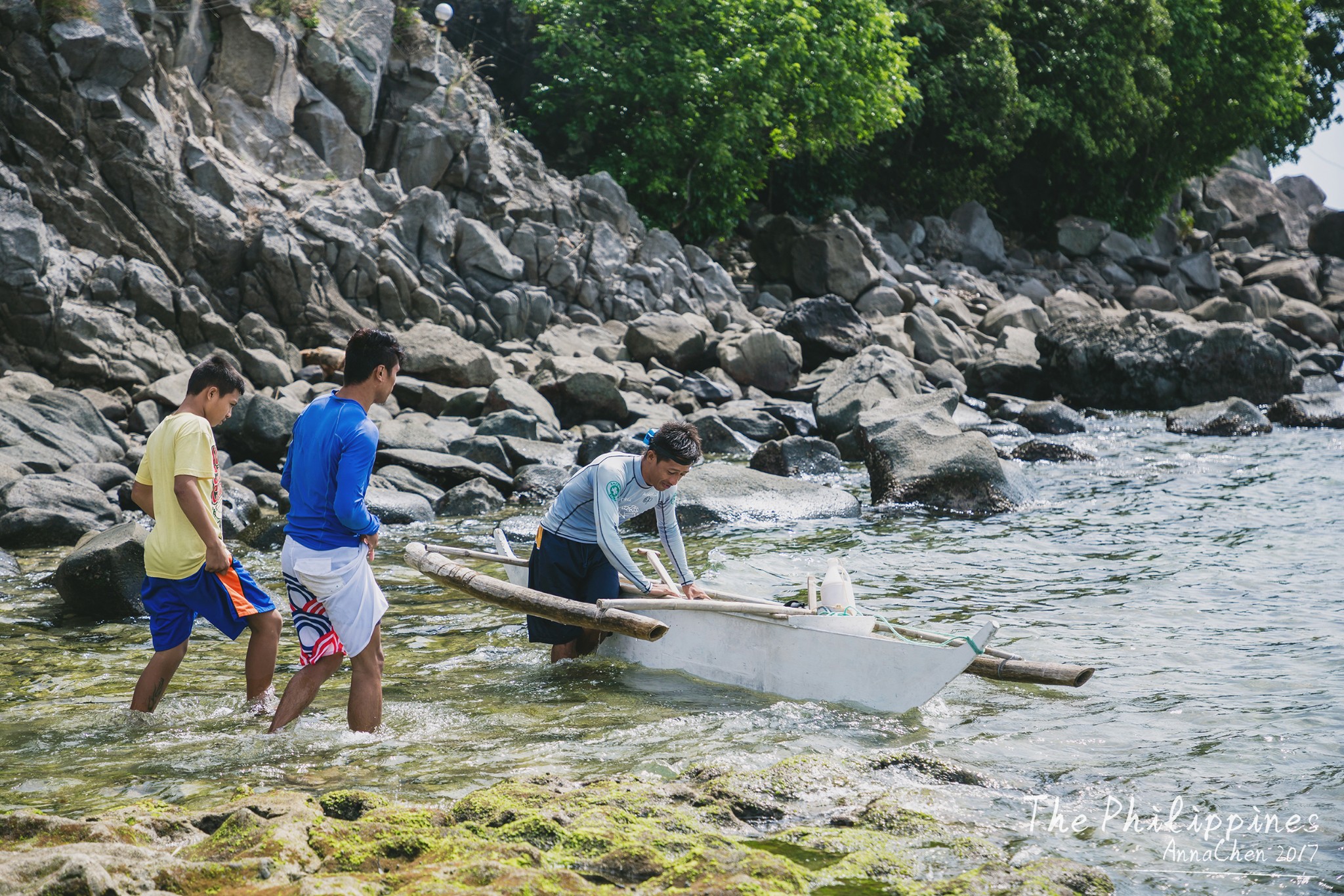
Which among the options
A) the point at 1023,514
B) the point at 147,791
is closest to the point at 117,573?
the point at 147,791

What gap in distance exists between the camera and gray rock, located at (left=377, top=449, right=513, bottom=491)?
13969 millimetres

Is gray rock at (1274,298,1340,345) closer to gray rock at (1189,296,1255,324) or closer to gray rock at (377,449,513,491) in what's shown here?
gray rock at (1189,296,1255,324)

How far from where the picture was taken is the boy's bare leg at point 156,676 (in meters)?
5.54

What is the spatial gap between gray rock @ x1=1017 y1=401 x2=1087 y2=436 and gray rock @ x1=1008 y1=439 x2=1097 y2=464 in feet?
8.87

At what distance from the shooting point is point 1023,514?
42.3ft

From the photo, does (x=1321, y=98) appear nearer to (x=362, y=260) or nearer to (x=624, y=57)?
(x=624, y=57)

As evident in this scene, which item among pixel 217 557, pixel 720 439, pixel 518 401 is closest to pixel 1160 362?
pixel 720 439

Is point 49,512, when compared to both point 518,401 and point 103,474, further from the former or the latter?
point 518,401

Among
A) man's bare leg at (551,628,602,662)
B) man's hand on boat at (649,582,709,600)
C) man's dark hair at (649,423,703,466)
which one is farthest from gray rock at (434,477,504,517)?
man's dark hair at (649,423,703,466)

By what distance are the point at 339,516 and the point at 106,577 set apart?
14.4ft

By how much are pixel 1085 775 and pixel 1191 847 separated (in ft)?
2.62

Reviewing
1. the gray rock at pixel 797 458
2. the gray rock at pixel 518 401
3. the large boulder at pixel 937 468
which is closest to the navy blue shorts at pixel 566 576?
the large boulder at pixel 937 468

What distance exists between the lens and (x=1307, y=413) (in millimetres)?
20203

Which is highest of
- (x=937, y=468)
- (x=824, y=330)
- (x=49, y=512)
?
(x=824, y=330)
